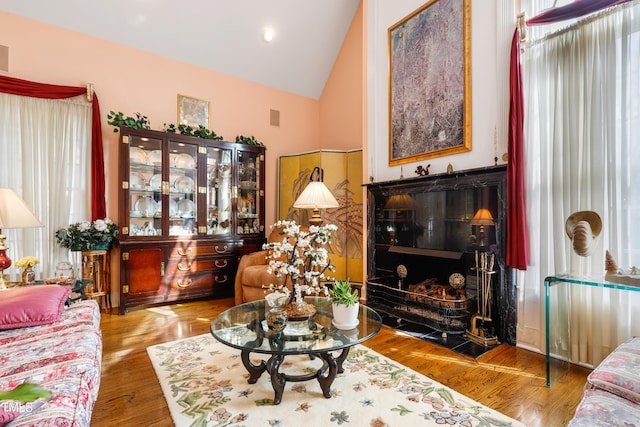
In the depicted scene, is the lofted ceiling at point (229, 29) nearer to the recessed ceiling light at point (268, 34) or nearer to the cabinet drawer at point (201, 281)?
the recessed ceiling light at point (268, 34)

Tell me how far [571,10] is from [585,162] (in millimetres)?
1096

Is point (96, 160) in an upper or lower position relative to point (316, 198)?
upper

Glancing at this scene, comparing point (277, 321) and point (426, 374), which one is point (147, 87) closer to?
point (277, 321)

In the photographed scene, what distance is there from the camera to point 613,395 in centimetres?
127

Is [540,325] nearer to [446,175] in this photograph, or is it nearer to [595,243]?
[595,243]

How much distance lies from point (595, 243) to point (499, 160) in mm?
974

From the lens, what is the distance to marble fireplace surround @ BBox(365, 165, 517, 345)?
2695 millimetres

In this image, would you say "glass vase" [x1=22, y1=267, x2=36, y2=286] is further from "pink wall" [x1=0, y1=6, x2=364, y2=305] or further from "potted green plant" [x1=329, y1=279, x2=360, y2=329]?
"potted green plant" [x1=329, y1=279, x2=360, y2=329]

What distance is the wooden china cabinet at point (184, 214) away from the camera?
3.74 metres

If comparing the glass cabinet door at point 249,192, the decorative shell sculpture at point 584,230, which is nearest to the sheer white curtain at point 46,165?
the glass cabinet door at point 249,192

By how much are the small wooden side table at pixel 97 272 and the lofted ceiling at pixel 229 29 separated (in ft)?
8.83

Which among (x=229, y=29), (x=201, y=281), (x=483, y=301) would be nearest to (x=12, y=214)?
(x=201, y=281)

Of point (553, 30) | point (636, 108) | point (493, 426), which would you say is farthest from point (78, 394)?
point (553, 30)

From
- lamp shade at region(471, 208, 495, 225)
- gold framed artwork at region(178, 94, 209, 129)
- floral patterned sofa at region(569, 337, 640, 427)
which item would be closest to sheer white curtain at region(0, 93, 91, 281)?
gold framed artwork at region(178, 94, 209, 129)
